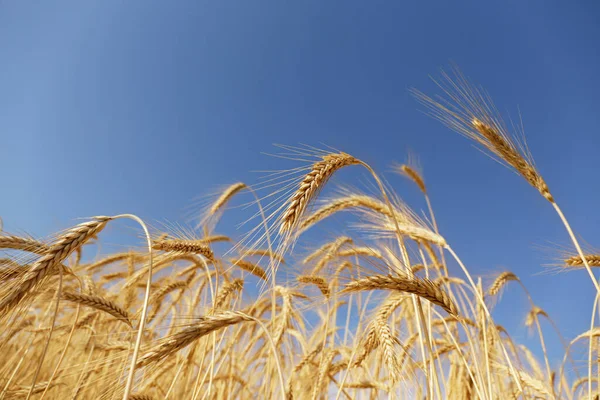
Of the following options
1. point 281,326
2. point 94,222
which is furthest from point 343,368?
point 94,222

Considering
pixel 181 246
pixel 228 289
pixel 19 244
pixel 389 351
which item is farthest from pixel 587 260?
pixel 19 244

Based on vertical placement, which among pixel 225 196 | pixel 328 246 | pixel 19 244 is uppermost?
pixel 225 196

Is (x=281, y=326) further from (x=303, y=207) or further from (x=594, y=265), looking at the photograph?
(x=594, y=265)

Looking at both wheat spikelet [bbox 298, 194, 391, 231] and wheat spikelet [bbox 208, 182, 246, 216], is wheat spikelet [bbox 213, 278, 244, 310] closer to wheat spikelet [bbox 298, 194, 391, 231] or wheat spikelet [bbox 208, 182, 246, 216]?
wheat spikelet [bbox 298, 194, 391, 231]

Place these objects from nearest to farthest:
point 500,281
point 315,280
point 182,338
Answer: point 182,338 → point 315,280 → point 500,281

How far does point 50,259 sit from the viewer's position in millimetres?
1302

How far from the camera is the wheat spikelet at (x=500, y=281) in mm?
3148

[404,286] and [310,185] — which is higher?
[310,185]

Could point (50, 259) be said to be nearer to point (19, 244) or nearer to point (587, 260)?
point (19, 244)

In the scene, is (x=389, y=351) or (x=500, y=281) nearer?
(x=389, y=351)

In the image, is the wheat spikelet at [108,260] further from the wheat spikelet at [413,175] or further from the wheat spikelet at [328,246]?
the wheat spikelet at [413,175]

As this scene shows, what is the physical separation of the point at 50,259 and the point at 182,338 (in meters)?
0.54

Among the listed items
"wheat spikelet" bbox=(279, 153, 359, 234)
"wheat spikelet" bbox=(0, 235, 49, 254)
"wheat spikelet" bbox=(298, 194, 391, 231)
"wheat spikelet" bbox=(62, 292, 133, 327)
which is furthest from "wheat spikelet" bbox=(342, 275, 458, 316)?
"wheat spikelet" bbox=(62, 292, 133, 327)

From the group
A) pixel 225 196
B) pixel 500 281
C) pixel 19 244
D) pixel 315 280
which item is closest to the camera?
pixel 19 244
